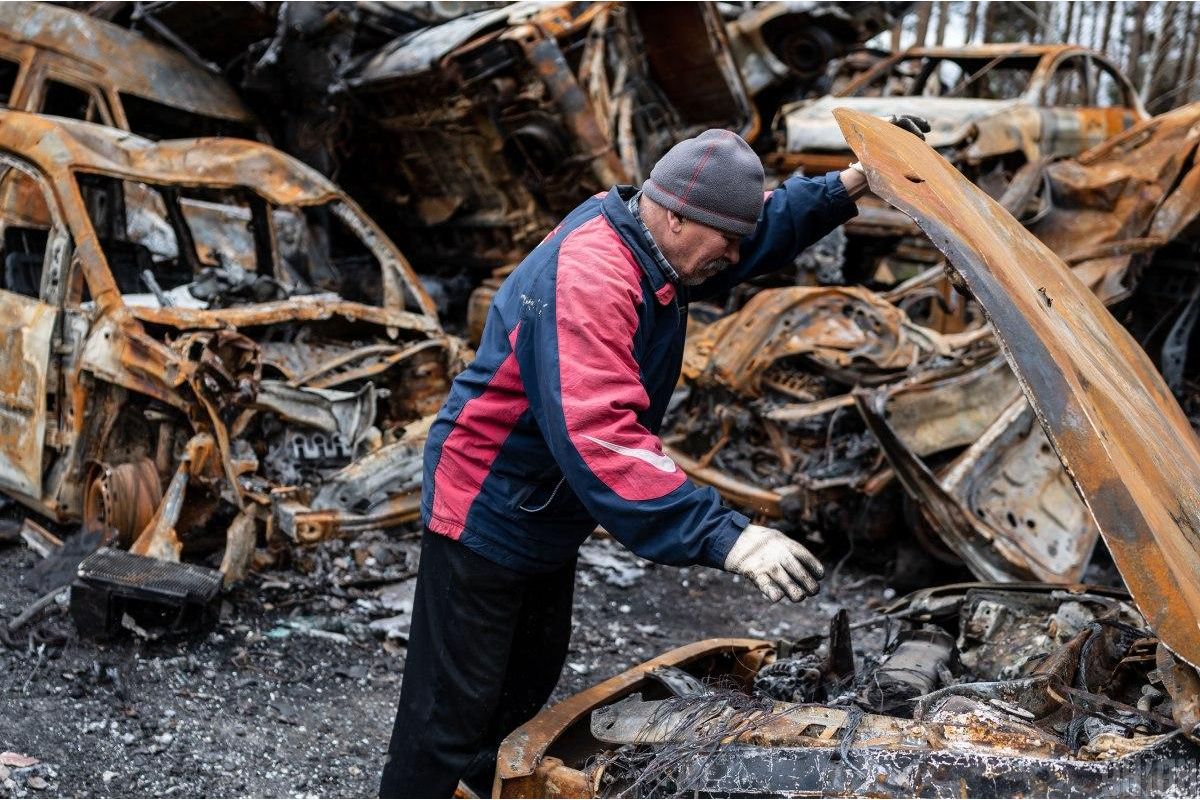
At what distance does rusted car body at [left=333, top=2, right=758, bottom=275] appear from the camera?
337 inches

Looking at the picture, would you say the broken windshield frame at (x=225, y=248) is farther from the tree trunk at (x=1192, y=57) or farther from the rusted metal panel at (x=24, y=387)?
the tree trunk at (x=1192, y=57)

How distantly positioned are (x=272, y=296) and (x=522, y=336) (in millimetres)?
3921

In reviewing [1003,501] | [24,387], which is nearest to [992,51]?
[1003,501]

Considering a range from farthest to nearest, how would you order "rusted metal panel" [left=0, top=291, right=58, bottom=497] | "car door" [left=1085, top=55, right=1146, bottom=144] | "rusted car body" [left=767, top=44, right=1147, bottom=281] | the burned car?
"car door" [left=1085, top=55, right=1146, bottom=144]
the burned car
"rusted car body" [left=767, top=44, right=1147, bottom=281]
"rusted metal panel" [left=0, top=291, right=58, bottom=497]

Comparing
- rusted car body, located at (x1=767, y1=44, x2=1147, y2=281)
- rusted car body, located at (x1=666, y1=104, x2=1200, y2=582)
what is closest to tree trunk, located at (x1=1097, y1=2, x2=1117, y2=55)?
rusted car body, located at (x1=767, y1=44, x2=1147, y2=281)

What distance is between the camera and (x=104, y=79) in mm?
7871

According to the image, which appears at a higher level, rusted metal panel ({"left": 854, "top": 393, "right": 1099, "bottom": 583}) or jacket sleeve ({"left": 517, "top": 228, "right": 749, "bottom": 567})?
jacket sleeve ({"left": 517, "top": 228, "right": 749, "bottom": 567})

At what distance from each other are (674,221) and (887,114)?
8.08m

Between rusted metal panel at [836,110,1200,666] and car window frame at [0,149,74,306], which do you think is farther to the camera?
car window frame at [0,149,74,306]

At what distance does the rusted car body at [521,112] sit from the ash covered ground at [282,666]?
403 cm

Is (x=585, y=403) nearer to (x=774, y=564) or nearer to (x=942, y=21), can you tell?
(x=774, y=564)

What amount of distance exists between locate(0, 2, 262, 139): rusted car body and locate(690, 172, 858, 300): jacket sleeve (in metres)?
6.17

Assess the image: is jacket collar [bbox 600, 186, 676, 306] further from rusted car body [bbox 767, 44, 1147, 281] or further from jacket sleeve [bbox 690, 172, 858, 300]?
rusted car body [bbox 767, 44, 1147, 281]

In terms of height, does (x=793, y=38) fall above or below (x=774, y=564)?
above
